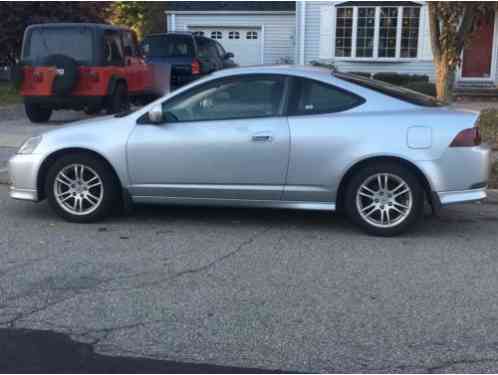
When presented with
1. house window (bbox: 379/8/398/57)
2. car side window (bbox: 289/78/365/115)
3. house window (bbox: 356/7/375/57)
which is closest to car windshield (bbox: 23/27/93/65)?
car side window (bbox: 289/78/365/115)

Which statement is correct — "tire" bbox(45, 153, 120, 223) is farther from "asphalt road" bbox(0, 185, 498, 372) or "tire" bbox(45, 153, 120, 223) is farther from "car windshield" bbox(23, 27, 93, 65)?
"car windshield" bbox(23, 27, 93, 65)

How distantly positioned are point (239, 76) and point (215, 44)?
43.4 ft

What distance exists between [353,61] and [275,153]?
1571 centimetres

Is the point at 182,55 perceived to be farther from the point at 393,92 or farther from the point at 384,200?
the point at 384,200

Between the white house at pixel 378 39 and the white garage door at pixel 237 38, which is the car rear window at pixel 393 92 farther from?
the white garage door at pixel 237 38

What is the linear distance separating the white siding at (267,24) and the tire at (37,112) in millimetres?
11830

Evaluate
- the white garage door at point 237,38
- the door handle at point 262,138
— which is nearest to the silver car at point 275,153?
the door handle at point 262,138

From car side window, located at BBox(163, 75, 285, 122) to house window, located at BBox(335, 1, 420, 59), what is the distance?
50.5 ft

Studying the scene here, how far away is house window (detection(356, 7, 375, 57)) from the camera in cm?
2109

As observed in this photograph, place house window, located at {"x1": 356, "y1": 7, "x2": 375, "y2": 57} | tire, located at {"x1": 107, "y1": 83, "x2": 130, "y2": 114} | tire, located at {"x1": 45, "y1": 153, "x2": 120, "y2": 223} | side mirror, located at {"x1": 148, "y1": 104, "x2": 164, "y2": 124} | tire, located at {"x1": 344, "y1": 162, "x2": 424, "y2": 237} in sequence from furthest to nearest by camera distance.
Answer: house window, located at {"x1": 356, "y1": 7, "x2": 375, "y2": 57} → tire, located at {"x1": 107, "y1": 83, "x2": 130, "y2": 114} → tire, located at {"x1": 45, "y1": 153, "x2": 120, "y2": 223} → side mirror, located at {"x1": 148, "y1": 104, "x2": 164, "y2": 124} → tire, located at {"x1": 344, "y1": 162, "x2": 424, "y2": 237}

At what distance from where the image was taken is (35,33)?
44.3 feet

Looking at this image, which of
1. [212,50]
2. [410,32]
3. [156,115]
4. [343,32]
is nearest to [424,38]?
[410,32]

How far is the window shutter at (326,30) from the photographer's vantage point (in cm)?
2112

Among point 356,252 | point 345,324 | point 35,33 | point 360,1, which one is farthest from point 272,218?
point 360,1
